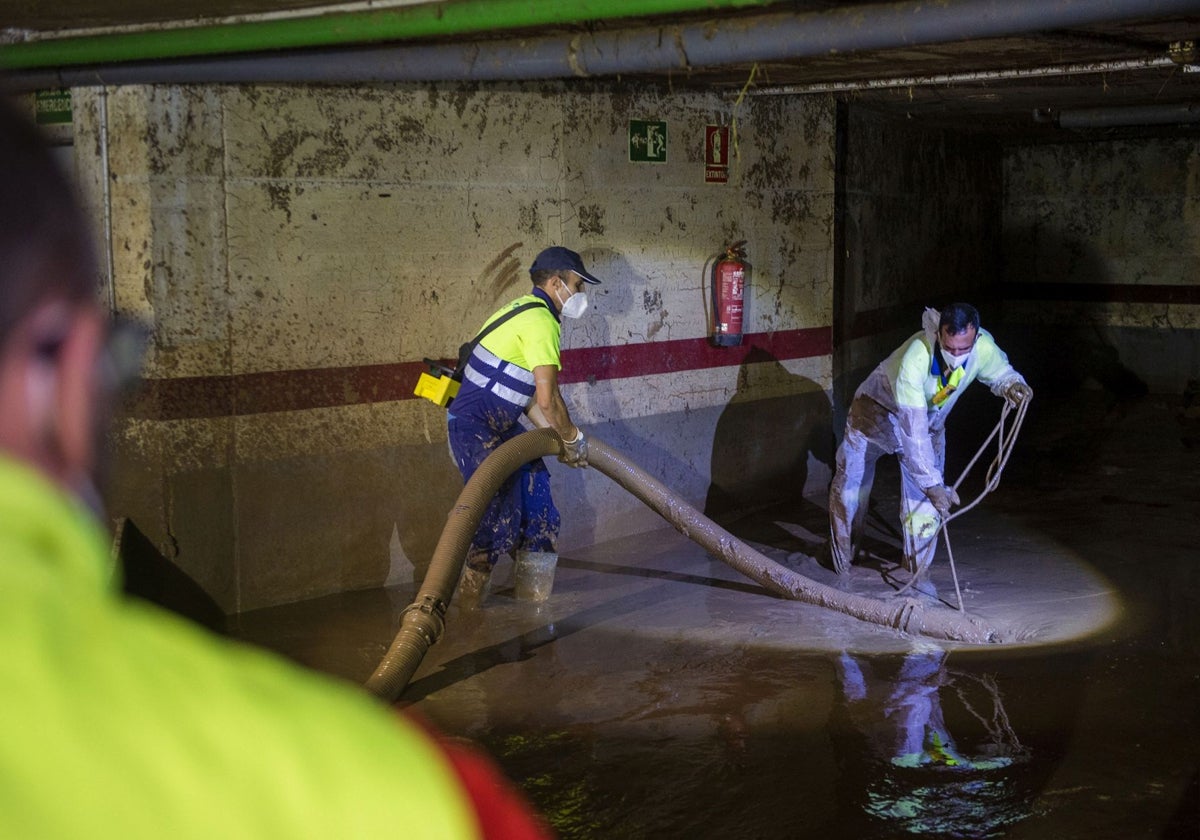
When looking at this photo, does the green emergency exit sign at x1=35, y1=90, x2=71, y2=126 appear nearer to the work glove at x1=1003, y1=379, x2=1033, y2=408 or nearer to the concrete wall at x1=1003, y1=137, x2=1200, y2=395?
the work glove at x1=1003, y1=379, x2=1033, y2=408

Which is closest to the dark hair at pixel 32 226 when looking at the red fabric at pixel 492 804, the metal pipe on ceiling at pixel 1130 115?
the red fabric at pixel 492 804

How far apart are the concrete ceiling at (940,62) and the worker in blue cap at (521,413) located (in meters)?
1.37

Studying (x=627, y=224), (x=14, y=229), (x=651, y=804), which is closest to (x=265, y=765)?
(x=14, y=229)

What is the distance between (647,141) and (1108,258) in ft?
30.9

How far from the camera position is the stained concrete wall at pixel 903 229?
33.9 ft

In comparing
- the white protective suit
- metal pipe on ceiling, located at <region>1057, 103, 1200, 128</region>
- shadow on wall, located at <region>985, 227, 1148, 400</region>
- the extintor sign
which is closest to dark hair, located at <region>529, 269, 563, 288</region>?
the white protective suit

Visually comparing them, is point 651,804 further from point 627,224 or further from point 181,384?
point 627,224

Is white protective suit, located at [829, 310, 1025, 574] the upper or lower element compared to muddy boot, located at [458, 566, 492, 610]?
upper

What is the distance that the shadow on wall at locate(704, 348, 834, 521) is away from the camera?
888 cm

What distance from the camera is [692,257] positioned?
8.45 metres

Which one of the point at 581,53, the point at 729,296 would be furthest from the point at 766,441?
the point at 581,53

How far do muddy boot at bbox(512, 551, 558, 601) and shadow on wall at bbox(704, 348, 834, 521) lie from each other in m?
2.28

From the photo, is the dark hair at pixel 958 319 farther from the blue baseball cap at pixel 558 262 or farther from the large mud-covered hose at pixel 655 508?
the blue baseball cap at pixel 558 262

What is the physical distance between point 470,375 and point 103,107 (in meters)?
2.29
